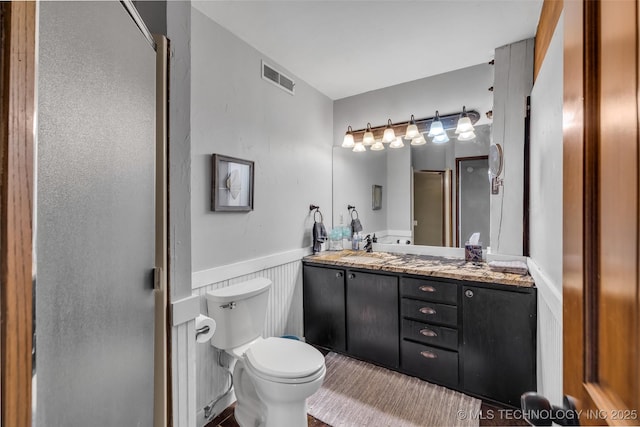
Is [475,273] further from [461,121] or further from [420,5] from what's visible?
[420,5]

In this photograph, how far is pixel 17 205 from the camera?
42cm

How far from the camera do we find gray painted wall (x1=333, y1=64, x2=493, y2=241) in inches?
92.2

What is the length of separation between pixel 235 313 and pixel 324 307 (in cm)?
96

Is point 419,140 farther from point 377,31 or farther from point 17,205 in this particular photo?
point 17,205

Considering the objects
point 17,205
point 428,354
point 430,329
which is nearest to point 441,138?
point 430,329

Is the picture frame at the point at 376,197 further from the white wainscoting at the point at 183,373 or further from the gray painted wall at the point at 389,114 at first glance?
the white wainscoting at the point at 183,373

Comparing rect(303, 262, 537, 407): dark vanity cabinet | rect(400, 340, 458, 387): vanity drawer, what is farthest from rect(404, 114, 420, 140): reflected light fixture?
rect(400, 340, 458, 387): vanity drawer

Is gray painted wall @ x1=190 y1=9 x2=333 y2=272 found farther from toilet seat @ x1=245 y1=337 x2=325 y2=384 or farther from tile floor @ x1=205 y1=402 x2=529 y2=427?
tile floor @ x1=205 y1=402 x2=529 y2=427

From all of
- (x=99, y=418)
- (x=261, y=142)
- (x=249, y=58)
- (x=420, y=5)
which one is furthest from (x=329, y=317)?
(x=420, y=5)

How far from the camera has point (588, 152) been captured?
482 millimetres

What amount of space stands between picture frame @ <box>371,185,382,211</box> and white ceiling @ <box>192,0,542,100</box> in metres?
1.07

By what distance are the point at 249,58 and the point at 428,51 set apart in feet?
4.34

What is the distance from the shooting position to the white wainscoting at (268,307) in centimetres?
168

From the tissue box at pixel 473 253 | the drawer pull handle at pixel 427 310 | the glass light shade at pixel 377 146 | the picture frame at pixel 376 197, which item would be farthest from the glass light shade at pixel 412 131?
the drawer pull handle at pixel 427 310
